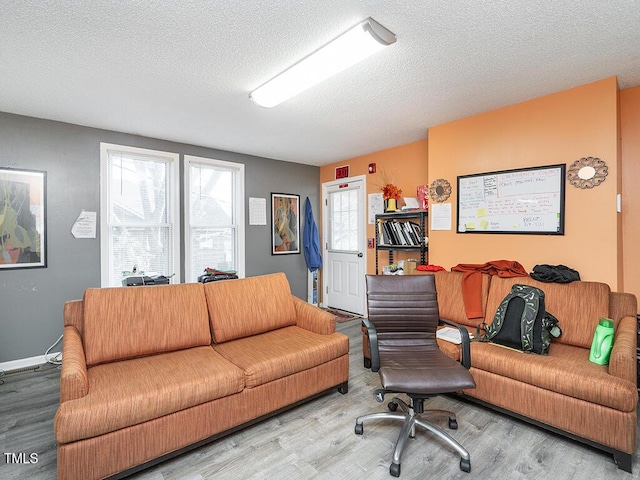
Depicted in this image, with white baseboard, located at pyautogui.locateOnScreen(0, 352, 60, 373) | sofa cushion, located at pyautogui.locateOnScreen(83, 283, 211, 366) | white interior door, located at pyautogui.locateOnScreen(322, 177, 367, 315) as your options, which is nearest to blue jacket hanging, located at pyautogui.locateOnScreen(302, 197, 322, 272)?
white interior door, located at pyautogui.locateOnScreen(322, 177, 367, 315)

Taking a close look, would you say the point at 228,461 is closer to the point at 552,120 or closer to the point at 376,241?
the point at 376,241

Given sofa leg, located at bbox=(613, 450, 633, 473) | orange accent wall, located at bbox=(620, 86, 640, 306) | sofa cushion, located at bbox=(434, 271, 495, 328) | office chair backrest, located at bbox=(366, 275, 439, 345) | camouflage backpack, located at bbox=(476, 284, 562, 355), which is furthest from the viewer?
sofa cushion, located at bbox=(434, 271, 495, 328)

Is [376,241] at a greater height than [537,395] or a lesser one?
greater

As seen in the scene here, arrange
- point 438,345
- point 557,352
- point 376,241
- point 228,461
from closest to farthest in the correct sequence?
point 228,461 < point 557,352 < point 438,345 < point 376,241

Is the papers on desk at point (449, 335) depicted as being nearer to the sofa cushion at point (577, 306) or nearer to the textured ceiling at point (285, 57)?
the sofa cushion at point (577, 306)

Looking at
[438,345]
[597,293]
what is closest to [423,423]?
[438,345]

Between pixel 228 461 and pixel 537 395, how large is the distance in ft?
6.38

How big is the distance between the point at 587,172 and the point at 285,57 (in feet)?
8.25

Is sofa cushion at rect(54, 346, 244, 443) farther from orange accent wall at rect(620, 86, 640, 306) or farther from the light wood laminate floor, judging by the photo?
orange accent wall at rect(620, 86, 640, 306)

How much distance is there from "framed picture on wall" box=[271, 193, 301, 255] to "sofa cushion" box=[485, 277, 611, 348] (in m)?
3.45

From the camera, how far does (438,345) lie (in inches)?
96.4

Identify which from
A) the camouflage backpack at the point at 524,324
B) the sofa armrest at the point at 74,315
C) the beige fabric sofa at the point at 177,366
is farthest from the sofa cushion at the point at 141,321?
the camouflage backpack at the point at 524,324

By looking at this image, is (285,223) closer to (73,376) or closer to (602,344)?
(73,376)

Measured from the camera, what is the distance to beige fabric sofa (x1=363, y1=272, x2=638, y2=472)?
1.75m
